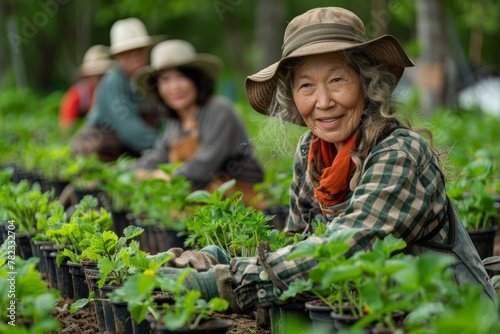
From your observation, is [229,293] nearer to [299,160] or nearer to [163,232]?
[299,160]

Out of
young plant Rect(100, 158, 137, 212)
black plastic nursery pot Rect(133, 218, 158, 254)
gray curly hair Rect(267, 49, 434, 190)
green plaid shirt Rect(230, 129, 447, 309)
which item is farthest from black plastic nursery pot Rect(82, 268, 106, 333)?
young plant Rect(100, 158, 137, 212)

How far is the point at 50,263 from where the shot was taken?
4.05 metres

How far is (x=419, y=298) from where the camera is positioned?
7.91 feet

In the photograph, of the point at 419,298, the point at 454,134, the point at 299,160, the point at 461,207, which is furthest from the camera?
the point at 454,134

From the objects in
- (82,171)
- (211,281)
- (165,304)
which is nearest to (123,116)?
(82,171)

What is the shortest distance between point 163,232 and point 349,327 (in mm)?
2740

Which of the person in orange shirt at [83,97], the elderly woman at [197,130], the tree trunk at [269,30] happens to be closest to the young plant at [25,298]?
the elderly woman at [197,130]

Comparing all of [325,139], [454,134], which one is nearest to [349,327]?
[325,139]

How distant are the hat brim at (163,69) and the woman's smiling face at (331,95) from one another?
14.5 ft

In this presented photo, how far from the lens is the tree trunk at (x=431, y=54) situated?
9.20 meters

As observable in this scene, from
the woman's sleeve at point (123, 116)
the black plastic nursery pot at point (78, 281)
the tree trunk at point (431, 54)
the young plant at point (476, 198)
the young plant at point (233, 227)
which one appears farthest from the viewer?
the tree trunk at point (431, 54)

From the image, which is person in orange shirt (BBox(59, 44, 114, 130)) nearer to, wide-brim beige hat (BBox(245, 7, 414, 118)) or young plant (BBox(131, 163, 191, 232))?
young plant (BBox(131, 163, 191, 232))

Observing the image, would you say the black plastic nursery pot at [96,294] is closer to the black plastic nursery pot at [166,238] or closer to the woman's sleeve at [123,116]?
the black plastic nursery pot at [166,238]

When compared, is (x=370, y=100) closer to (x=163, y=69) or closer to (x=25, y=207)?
(x=25, y=207)
